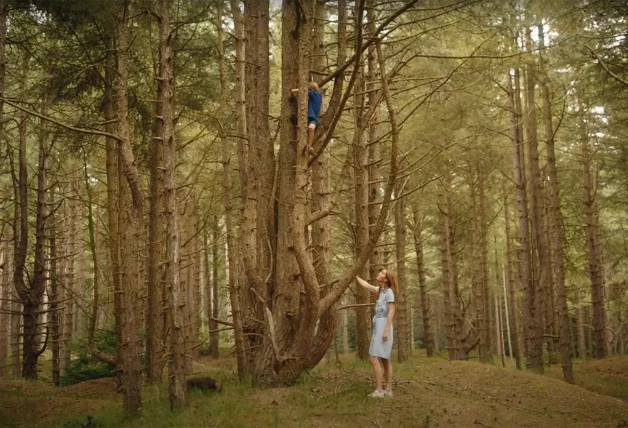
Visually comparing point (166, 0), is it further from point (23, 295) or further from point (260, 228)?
point (23, 295)

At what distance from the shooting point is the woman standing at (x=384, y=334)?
7.16 meters

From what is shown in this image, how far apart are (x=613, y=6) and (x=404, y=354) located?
412 inches

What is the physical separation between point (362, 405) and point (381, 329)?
4.14 feet

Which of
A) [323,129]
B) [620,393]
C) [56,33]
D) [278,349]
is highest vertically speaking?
[56,33]

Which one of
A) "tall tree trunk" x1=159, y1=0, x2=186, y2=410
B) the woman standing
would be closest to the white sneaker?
the woman standing

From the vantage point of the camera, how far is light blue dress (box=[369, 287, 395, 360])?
7.38 meters

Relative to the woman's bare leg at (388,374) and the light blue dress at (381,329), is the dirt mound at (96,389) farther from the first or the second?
the woman's bare leg at (388,374)

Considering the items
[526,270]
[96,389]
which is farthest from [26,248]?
[526,270]

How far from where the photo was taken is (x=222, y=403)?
6.80 m

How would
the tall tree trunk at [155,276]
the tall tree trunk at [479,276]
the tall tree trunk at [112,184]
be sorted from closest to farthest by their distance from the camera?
1. the tall tree trunk at [112,184]
2. the tall tree trunk at [155,276]
3. the tall tree trunk at [479,276]

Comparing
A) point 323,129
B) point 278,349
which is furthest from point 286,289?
point 323,129

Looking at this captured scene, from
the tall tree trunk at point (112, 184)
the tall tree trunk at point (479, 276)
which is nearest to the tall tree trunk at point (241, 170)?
the tall tree trunk at point (112, 184)

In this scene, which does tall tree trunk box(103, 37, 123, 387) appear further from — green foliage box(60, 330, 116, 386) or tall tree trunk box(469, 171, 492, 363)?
tall tree trunk box(469, 171, 492, 363)

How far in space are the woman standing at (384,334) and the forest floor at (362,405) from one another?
9.0 inches
